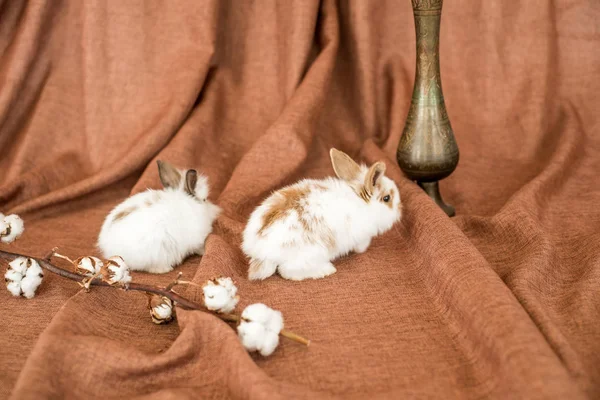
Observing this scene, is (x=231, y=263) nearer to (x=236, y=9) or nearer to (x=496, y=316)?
(x=496, y=316)

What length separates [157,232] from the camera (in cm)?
221

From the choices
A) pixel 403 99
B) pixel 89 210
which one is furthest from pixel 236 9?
pixel 89 210

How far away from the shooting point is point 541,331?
171cm

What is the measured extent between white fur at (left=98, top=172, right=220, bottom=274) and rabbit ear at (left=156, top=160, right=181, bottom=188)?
2.5 inches

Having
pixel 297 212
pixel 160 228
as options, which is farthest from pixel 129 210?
pixel 297 212

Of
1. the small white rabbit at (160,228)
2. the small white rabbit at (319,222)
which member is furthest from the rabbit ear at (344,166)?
the small white rabbit at (160,228)

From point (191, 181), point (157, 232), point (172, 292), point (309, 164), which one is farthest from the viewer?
point (309, 164)

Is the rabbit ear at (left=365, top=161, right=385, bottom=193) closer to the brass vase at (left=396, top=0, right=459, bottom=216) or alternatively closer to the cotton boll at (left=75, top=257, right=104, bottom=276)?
the brass vase at (left=396, top=0, right=459, bottom=216)

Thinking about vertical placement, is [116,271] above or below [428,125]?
below

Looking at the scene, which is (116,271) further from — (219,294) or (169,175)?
(169,175)

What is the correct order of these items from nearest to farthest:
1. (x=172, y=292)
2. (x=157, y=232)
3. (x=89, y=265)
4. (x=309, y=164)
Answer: (x=172, y=292), (x=89, y=265), (x=157, y=232), (x=309, y=164)

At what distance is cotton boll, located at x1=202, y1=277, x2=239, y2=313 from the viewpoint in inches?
68.9

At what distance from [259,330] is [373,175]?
804 millimetres

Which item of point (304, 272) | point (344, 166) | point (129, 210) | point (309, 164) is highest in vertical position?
point (344, 166)
